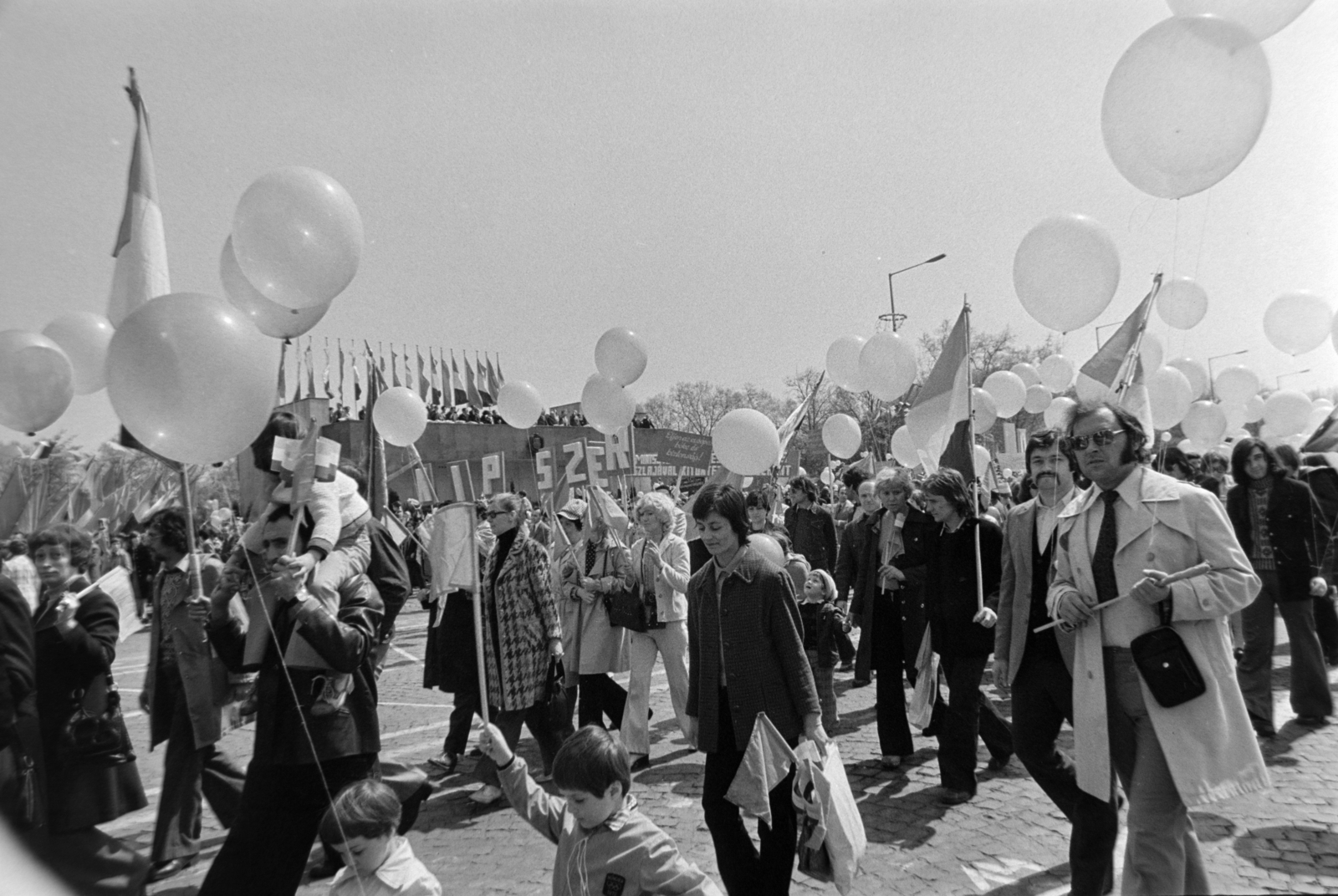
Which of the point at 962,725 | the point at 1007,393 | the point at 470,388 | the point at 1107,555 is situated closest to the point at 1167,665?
the point at 1107,555

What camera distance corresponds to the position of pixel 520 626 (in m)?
5.15

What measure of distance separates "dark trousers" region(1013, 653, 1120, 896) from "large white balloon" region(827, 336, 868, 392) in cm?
543

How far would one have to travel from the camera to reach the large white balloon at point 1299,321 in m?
7.47

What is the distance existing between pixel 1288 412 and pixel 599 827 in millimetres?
11775

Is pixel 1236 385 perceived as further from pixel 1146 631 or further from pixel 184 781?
pixel 184 781

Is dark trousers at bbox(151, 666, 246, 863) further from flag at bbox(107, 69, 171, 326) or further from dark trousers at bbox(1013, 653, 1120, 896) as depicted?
dark trousers at bbox(1013, 653, 1120, 896)

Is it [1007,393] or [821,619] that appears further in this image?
[1007,393]

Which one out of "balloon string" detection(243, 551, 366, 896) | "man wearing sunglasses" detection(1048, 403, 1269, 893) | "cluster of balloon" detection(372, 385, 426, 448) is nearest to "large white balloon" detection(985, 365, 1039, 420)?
"cluster of balloon" detection(372, 385, 426, 448)

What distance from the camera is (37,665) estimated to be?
3346mm

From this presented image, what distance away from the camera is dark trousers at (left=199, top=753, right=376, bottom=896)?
2979 mm

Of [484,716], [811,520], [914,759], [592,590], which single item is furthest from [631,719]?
[811,520]

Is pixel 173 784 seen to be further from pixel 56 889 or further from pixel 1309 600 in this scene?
pixel 1309 600

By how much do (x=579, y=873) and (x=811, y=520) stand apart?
709 centimetres

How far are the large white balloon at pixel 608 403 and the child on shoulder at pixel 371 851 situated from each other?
5.00 m
